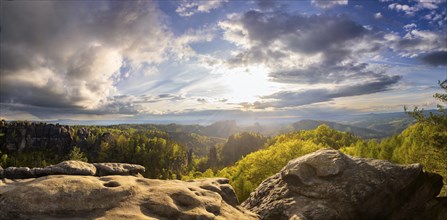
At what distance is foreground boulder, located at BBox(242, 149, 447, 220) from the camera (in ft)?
77.0

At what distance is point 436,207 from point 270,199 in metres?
14.4

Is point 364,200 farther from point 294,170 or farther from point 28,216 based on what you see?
point 28,216

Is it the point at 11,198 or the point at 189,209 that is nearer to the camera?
the point at 11,198

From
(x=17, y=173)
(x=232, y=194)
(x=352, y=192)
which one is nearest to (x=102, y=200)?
(x=17, y=173)

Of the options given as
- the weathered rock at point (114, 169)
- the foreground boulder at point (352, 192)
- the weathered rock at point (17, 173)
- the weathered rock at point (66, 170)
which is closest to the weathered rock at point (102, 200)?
the weathered rock at point (17, 173)

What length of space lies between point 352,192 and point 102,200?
19.4 m

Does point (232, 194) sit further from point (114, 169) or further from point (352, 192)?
point (114, 169)

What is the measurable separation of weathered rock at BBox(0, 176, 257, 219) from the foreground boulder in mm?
6128

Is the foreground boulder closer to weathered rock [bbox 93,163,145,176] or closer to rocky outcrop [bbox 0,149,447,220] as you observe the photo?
rocky outcrop [bbox 0,149,447,220]

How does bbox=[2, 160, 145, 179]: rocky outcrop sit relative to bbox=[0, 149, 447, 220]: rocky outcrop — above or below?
above

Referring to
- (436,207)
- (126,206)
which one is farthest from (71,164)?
(436,207)

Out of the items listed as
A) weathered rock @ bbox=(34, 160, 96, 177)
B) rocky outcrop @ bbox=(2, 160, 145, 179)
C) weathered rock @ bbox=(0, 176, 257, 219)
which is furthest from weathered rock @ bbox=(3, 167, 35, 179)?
weathered rock @ bbox=(0, 176, 257, 219)

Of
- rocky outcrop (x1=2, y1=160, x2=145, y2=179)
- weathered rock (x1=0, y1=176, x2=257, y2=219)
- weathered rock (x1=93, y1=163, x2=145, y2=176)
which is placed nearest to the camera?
weathered rock (x1=0, y1=176, x2=257, y2=219)

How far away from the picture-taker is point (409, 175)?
24.6m
